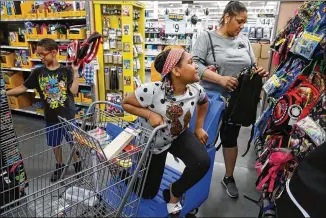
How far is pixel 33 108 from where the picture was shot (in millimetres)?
4840

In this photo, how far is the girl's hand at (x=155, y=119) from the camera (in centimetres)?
136

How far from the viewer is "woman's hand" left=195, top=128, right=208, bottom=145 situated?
165 cm

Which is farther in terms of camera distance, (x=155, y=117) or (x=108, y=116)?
(x=108, y=116)

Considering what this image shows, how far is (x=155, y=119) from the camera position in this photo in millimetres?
1371

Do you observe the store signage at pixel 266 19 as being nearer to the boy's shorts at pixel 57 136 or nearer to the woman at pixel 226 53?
the woman at pixel 226 53

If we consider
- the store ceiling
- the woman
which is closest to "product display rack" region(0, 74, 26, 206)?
the woman

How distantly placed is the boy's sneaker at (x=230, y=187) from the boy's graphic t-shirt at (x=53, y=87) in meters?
1.73

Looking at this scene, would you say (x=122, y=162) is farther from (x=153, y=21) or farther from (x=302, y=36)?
(x=153, y=21)

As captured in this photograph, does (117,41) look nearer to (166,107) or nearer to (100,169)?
(166,107)

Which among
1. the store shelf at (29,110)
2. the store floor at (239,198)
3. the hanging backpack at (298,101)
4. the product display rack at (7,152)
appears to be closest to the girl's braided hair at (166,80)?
the store floor at (239,198)

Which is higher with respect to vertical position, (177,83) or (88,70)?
(177,83)

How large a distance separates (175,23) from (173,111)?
742 centimetres

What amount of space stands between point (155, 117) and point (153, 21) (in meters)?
10.9

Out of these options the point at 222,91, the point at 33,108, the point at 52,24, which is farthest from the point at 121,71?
the point at 222,91
